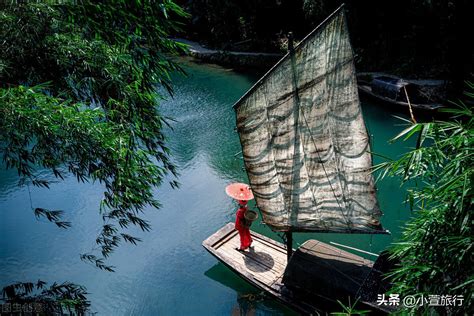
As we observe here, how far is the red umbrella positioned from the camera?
10.6 meters

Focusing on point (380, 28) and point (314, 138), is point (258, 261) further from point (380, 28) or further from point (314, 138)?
point (380, 28)

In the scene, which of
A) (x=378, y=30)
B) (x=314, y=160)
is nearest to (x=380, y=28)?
(x=378, y=30)

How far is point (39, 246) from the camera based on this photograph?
546 inches

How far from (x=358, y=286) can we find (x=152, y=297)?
6083 mm

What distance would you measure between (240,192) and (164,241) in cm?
454

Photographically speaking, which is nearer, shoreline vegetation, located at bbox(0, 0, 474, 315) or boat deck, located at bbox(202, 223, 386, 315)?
shoreline vegetation, located at bbox(0, 0, 474, 315)

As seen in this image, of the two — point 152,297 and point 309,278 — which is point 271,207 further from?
point 152,297

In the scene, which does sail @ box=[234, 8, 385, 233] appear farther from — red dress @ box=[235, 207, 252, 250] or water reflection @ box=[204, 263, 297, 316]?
water reflection @ box=[204, 263, 297, 316]

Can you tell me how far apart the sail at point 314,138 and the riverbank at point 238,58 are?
2395 cm

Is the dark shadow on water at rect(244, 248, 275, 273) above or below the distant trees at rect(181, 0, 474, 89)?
below

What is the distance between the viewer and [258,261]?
1080 centimetres

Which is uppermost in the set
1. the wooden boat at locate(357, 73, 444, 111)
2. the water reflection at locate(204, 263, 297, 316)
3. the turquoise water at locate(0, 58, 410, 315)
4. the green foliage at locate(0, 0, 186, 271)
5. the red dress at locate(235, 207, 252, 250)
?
the green foliage at locate(0, 0, 186, 271)

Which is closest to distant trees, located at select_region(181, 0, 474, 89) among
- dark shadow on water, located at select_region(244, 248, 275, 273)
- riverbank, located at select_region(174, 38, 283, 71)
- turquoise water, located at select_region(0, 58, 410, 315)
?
riverbank, located at select_region(174, 38, 283, 71)

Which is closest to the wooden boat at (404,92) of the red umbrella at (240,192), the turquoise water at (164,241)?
the turquoise water at (164,241)
